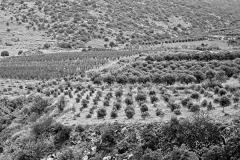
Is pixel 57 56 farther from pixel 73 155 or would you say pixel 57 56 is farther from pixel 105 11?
pixel 105 11

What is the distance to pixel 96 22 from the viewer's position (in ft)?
252

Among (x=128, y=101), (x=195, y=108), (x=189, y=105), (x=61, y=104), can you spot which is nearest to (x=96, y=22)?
(x=61, y=104)

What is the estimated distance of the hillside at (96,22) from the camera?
67188mm

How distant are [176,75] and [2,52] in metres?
35.1

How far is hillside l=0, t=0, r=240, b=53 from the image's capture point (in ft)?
220

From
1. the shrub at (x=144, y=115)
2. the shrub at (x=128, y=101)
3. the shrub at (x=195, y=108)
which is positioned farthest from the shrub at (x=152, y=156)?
the shrub at (x=128, y=101)

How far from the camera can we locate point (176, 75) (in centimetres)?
3148

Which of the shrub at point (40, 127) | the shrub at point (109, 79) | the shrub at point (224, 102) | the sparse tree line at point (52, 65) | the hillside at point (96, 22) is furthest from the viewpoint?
the hillside at point (96, 22)

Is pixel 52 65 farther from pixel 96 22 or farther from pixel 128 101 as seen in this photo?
pixel 96 22

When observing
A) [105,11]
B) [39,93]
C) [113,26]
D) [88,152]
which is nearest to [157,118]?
[88,152]

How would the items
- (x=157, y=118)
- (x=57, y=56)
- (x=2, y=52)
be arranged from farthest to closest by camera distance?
(x=2, y=52), (x=57, y=56), (x=157, y=118)

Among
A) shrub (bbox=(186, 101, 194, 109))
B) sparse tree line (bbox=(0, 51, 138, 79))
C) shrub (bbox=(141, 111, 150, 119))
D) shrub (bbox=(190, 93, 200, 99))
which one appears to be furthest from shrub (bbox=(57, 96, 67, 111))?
sparse tree line (bbox=(0, 51, 138, 79))

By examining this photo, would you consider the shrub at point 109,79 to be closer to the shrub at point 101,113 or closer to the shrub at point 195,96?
the shrub at point 101,113

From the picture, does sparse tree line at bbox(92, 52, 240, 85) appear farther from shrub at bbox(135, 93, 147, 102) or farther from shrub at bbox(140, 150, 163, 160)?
shrub at bbox(140, 150, 163, 160)
